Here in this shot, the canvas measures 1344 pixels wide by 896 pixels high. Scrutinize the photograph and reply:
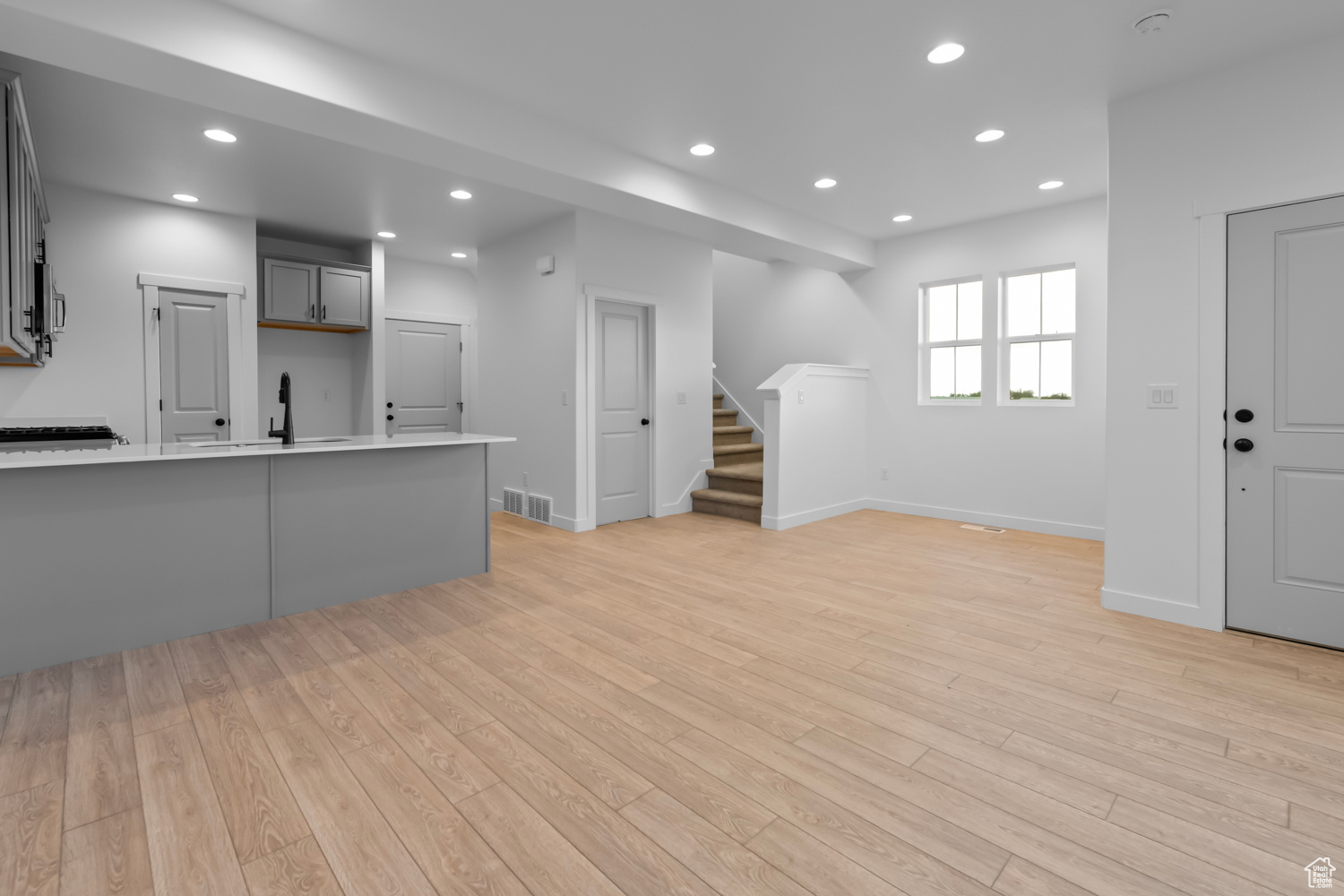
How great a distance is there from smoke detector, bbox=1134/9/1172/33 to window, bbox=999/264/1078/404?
9.08 feet

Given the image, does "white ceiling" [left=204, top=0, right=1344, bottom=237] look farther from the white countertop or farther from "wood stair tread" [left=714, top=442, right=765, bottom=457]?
"wood stair tread" [left=714, top=442, right=765, bottom=457]

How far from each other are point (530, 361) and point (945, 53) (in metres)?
3.94

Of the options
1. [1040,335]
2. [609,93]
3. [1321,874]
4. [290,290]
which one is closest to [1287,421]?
[1321,874]

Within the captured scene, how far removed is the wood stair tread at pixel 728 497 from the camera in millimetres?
5811

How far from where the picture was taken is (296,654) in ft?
9.25

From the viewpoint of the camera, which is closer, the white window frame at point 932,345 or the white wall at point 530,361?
the white wall at point 530,361

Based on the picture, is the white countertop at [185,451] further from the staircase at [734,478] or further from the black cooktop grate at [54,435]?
the staircase at [734,478]

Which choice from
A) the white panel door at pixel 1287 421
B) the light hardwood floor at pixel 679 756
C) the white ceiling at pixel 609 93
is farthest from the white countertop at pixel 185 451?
the white panel door at pixel 1287 421

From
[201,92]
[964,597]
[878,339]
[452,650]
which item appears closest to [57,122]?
[201,92]

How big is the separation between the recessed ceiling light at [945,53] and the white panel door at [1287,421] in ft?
5.12

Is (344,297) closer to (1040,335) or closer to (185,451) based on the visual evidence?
(185,451)

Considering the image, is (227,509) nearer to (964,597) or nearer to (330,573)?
(330,573)

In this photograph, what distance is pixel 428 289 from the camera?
726 centimetres

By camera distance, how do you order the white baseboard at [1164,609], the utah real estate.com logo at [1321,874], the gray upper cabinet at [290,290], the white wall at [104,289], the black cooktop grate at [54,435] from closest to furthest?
1. the utah real estate.com logo at [1321,874]
2. the white baseboard at [1164,609]
3. the black cooktop grate at [54,435]
4. the white wall at [104,289]
5. the gray upper cabinet at [290,290]
